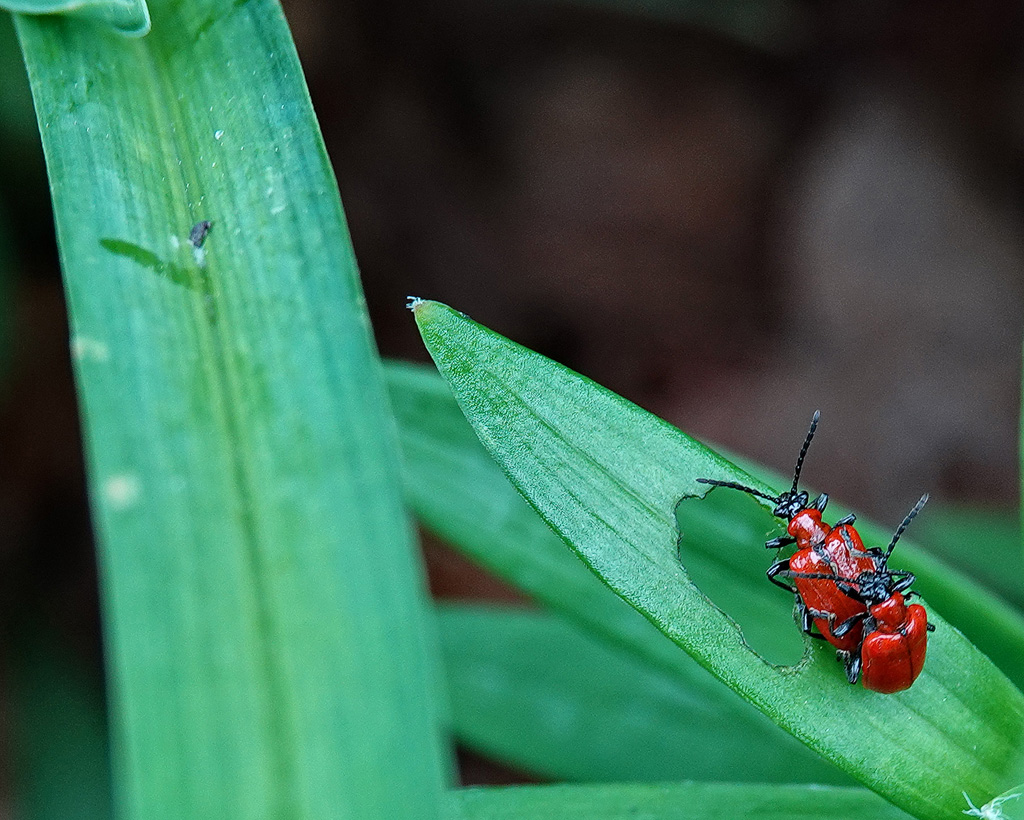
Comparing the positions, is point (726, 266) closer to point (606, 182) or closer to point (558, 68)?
point (606, 182)

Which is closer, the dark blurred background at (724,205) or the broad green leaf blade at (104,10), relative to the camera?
the broad green leaf blade at (104,10)

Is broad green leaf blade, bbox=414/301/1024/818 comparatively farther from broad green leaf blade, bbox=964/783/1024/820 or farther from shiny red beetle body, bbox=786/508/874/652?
shiny red beetle body, bbox=786/508/874/652

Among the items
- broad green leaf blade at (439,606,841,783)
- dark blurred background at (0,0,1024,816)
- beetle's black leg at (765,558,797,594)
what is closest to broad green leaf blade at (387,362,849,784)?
broad green leaf blade at (439,606,841,783)

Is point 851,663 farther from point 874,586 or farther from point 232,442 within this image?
point 232,442

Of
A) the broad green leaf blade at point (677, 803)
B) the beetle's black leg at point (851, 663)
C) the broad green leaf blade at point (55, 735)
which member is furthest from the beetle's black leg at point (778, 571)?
the broad green leaf blade at point (55, 735)

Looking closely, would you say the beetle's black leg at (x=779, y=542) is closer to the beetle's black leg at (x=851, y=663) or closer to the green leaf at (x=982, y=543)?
the beetle's black leg at (x=851, y=663)

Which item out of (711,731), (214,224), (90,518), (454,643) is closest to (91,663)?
(90,518)
